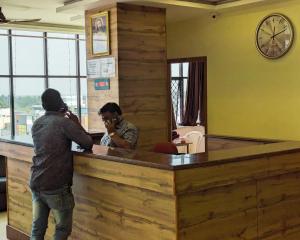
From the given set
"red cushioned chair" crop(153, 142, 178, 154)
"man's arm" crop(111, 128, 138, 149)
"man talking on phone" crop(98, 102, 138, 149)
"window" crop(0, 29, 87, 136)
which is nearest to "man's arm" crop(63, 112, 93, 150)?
"man's arm" crop(111, 128, 138, 149)

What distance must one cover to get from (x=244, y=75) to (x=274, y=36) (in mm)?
751

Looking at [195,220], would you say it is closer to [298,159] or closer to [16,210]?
[298,159]

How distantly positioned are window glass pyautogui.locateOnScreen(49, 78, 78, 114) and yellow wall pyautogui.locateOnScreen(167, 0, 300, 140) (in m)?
3.26

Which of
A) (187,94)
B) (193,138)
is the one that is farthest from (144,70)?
(187,94)

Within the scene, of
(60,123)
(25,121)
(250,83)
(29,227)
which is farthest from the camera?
(25,121)

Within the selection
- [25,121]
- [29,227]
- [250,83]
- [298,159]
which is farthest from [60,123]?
[25,121]

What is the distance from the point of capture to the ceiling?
238 inches

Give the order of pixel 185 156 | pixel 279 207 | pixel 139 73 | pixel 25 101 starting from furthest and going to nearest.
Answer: pixel 25 101, pixel 139 73, pixel 279 207, pixel 185 156

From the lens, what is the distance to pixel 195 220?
297 centimetres

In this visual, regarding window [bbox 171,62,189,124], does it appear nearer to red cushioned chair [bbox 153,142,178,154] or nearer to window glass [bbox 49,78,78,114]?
window glass [bbox 49,78,78,114]

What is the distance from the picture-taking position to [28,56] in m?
9.28

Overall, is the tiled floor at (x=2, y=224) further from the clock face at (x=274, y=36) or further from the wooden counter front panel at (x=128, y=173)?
the clock face at (x=274, y=36)

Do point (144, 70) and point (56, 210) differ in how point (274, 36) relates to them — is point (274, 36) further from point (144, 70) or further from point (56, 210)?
point (56, 210)

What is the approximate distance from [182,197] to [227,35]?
14.1 ft
